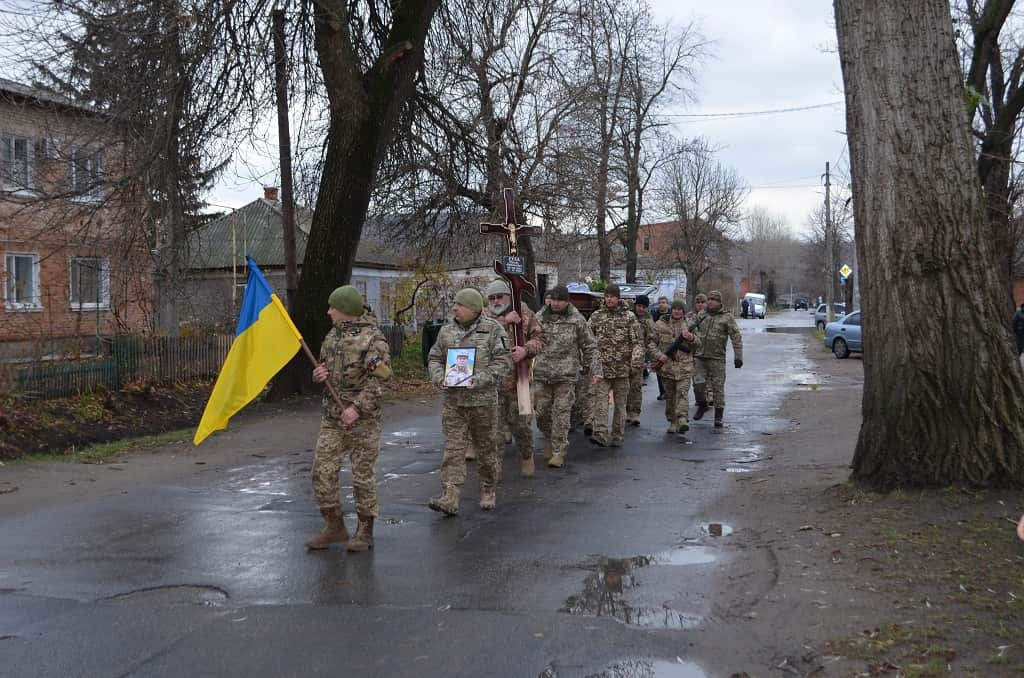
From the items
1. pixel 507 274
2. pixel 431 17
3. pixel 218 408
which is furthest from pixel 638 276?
pixel 218 408

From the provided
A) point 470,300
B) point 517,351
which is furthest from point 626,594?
point 517,351

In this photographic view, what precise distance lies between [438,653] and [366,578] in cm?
145

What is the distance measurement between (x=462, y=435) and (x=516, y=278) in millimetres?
3403

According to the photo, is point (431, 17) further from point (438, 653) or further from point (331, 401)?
point (438, 653)

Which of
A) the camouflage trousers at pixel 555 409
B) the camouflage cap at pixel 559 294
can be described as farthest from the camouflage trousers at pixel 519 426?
the camouflage cap at pixel 559 294

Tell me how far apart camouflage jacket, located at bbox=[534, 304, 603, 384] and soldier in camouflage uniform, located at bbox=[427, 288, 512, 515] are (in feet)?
8.10

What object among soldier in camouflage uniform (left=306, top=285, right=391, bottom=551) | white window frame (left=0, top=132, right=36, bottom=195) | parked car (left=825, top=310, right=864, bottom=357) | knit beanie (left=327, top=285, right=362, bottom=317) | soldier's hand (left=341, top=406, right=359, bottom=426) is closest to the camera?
soldier's hand (left=341, top=406, right=359, bottom=426)

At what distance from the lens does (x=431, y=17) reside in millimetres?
15742

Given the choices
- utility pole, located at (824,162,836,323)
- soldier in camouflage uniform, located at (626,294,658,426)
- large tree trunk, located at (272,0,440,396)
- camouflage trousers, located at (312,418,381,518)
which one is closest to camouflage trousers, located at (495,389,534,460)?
camouflage trousers, located at (312,418,381,518)

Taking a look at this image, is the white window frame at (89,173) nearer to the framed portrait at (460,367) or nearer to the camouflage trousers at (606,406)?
the camouflage trousers at (606,406)

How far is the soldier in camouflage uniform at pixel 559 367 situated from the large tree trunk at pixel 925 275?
3.61 m

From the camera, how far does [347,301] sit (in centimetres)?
673

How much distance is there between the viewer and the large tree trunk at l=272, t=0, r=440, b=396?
569 inches

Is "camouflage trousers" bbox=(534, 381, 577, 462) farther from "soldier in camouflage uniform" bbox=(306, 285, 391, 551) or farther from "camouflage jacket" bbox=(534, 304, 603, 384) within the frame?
"soldier in camouflage uniform" bbox=(306, 285, 391, 551)
